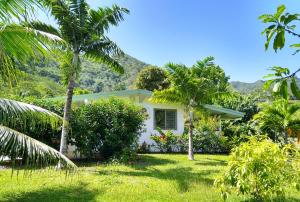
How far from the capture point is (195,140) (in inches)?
882

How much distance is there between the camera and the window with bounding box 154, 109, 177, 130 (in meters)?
22.7

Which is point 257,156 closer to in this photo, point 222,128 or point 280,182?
point 280,182

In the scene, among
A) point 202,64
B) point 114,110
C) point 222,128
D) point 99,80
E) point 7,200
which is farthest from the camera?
point 99,80

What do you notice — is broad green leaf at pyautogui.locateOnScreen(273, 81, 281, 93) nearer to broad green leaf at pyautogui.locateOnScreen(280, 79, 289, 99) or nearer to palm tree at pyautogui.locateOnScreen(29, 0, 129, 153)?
broad green leaf at pyautogui.locateOnScreen(280, 79, 289, 99)

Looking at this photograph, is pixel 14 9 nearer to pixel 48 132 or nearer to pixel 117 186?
pixel 117 186

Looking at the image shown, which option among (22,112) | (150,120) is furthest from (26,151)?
(150,120)

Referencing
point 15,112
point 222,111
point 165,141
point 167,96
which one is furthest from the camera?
point 222,111

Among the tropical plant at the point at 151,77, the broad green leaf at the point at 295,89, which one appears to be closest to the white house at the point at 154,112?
the tropical plant at the point at 151,77

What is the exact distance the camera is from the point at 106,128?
15.9 meters

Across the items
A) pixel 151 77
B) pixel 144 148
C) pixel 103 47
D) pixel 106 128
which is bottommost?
pixel 144 148

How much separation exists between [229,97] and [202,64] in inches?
82.6

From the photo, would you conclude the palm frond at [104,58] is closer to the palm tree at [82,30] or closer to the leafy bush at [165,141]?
the palm tree at [82,30]

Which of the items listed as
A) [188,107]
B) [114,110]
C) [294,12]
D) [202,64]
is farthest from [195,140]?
[294,12]

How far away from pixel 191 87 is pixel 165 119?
20.1 ft
